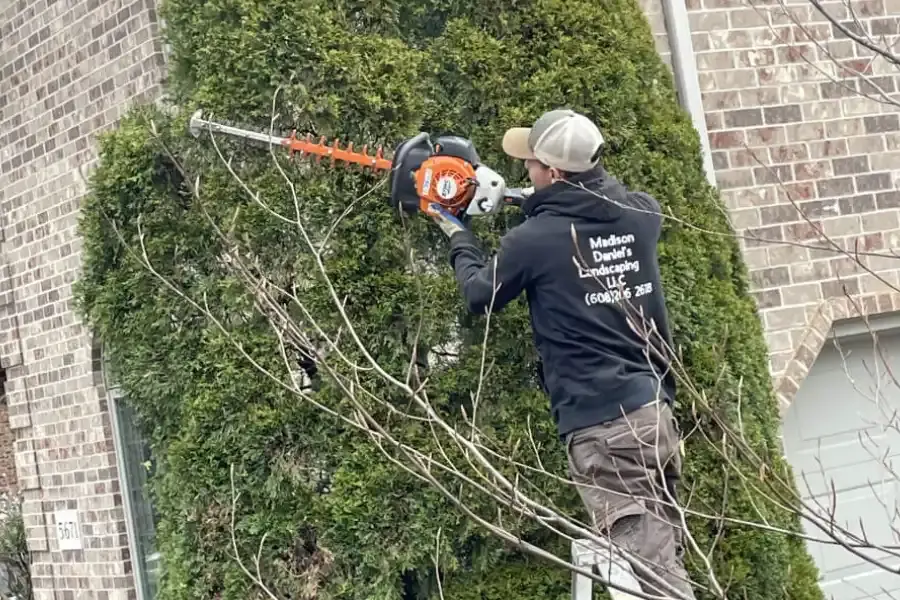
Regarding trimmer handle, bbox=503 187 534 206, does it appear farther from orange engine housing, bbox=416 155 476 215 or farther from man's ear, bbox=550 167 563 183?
man's ear, bbox=550 167 563 183

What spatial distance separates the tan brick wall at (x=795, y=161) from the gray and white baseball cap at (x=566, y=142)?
2130 millimetres

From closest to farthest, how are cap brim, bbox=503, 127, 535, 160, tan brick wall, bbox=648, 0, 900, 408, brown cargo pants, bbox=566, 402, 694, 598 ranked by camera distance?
brown cargo pants, bbox=566, 402, 694, 598 < cap brim, bbox=503, 127, 535, 160 < tan brick wall, bbox=648, 0, 900, 408

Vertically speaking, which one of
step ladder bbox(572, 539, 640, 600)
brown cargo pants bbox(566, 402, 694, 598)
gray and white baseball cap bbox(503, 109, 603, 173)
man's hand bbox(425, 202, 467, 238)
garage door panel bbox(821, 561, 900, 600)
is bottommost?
garage door panel bbox(821, 561, 900, 600)

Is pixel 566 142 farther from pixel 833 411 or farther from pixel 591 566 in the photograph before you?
pixel 833 411

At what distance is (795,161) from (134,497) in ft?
13.2

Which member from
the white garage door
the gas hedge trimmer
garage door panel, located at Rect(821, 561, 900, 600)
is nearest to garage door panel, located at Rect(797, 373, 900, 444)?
the white garage door

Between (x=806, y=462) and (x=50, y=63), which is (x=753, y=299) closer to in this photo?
(x=806, y=462)

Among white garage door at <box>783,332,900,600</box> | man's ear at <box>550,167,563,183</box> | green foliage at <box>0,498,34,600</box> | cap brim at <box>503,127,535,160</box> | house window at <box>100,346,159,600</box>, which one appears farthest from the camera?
green foliage at <box>0,498,34,600</box>

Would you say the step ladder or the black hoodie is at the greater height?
→ the black hoodie

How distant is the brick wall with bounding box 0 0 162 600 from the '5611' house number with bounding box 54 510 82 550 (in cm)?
5

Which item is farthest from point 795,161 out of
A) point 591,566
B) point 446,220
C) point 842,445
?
point 591,566

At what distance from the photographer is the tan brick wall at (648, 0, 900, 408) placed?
597cm

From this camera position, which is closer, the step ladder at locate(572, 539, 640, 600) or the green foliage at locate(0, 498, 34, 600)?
the step ladder at locate(572, 539, 640, 600)

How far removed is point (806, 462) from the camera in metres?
6.41
